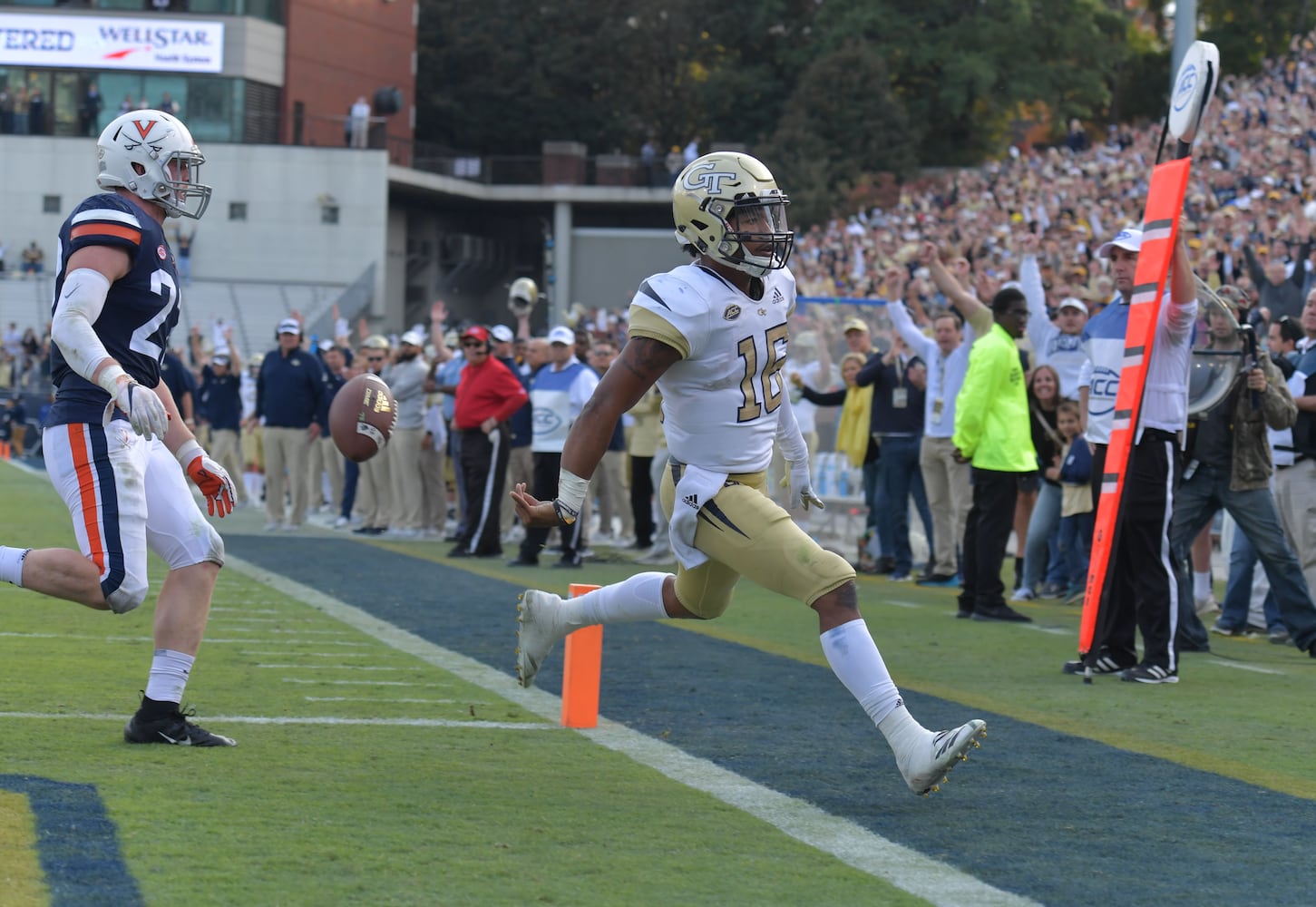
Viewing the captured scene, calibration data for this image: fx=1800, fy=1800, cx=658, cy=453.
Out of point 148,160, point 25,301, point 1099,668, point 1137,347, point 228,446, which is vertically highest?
point 148,160

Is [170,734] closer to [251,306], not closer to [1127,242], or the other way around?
[1127,242]

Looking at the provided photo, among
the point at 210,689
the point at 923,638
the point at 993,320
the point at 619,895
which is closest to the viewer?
the point at 619,895

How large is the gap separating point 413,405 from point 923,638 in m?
8.72

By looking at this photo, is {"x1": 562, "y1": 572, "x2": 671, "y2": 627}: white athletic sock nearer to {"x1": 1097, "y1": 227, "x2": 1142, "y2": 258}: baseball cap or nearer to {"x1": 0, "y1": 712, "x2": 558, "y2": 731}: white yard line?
{"x1": 0, "y1": 712, "x2": 558, "y2": 731}: white yard line

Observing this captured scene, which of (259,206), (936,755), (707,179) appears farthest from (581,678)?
(259,206)

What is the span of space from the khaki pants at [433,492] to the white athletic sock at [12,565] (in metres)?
12.2

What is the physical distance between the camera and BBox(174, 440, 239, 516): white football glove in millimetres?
5680

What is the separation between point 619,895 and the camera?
13.1 ft

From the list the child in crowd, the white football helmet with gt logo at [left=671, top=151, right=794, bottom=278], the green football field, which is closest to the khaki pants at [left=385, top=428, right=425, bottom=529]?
the child in crowd

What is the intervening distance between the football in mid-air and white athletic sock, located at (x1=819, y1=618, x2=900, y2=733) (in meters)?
2.77

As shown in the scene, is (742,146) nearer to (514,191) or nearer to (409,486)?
(514,191)

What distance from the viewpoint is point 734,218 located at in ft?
17.6

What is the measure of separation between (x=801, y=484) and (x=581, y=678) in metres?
1.06

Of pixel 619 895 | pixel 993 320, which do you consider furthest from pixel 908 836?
pixel 993 320
